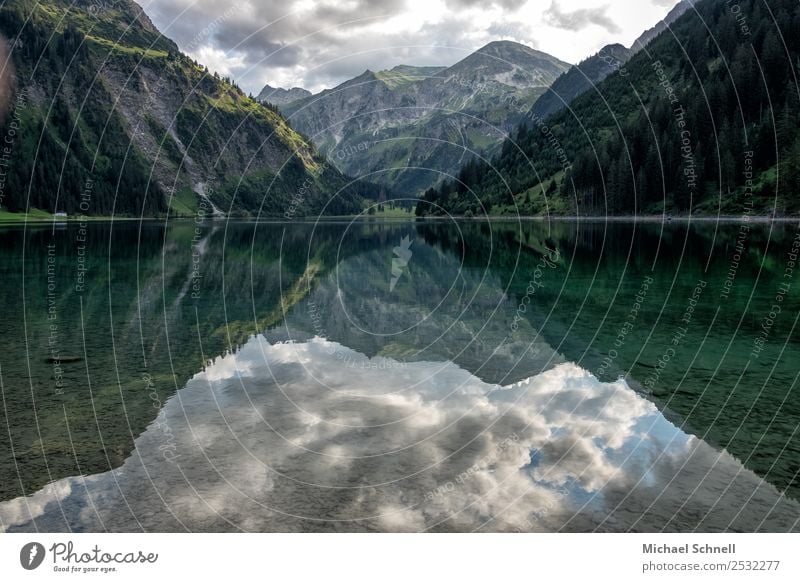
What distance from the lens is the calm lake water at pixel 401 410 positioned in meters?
12.4

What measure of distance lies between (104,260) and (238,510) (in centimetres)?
6422

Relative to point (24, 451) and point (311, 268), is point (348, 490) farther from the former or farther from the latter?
point (311, 268)

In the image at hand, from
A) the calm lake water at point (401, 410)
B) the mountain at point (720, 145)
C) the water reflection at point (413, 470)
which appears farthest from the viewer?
the mountain at point (720, 145)

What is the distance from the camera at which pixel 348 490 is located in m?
13.0

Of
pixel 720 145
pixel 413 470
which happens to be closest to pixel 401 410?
pixel 413 470

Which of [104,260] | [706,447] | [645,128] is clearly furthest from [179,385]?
[645,128]

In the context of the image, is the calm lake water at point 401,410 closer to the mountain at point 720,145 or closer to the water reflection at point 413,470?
the water reflection at point 413,470

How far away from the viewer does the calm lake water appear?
12.4 m

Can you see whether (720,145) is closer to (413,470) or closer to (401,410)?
(401,410)

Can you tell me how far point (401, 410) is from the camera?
19.0m

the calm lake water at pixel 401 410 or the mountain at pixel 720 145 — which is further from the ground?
the mountain at pixel 720 145

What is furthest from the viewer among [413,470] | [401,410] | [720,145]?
[720,145]

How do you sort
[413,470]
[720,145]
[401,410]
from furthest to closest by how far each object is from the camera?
1. [720,145]
2. [401,410]
3. [413,470]

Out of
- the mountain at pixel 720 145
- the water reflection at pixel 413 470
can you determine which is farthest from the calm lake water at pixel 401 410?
the mountain at pixel 720 145
